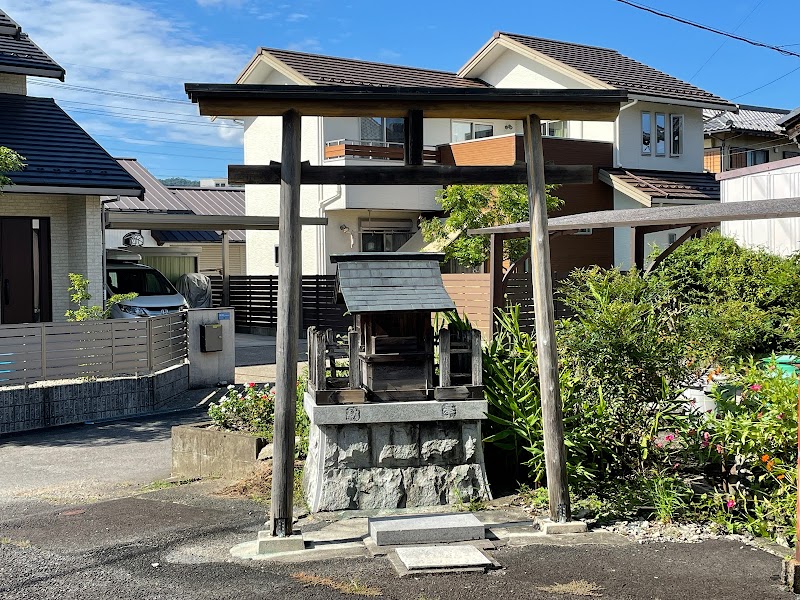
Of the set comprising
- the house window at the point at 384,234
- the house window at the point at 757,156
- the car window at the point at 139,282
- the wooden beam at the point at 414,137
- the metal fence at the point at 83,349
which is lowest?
the metal fence at the point at 83,349

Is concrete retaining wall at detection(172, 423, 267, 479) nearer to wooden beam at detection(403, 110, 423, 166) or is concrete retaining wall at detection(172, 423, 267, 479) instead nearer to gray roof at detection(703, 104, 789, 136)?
wooden beam at detection(403, 110, 423, 166)

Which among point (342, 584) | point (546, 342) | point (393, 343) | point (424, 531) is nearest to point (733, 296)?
point (546, 342)

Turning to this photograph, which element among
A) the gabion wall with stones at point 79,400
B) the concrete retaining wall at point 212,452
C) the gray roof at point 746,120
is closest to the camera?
the concrete retaining wall at point 212,452

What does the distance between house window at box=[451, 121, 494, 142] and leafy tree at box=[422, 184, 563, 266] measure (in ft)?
20.0

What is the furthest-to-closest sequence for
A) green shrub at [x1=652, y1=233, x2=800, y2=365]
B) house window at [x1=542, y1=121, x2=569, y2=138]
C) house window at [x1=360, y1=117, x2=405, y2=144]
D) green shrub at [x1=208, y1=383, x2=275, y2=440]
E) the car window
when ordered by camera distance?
house window at [x1=542, y1=121, x2=569, y2=138] → house window at [x1=360, y1=117, x2=405, y2=144] → the car window → green shrub at [x1=652, y1=233, x2=800, y2=365] → green shrub at [x1=208, y1=383, x2=275, y2=440]

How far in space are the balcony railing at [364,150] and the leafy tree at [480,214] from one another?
3037 mm

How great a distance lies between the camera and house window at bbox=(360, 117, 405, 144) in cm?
2723

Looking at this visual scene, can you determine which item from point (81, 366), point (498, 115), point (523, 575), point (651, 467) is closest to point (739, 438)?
point (651, 467)

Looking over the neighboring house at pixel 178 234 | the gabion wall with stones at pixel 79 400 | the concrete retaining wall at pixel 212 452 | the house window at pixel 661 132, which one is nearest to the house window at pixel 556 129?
the house window at pixel 661 132

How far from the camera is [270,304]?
2772cm

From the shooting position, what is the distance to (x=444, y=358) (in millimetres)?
7375

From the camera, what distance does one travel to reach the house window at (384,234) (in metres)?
27.2

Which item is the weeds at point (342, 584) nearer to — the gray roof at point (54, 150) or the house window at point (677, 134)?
the gray roof at point (54, 150)

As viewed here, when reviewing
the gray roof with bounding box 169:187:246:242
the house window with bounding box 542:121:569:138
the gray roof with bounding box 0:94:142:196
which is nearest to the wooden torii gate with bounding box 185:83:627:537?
the gray roof with bounding box 0:94:142:196
